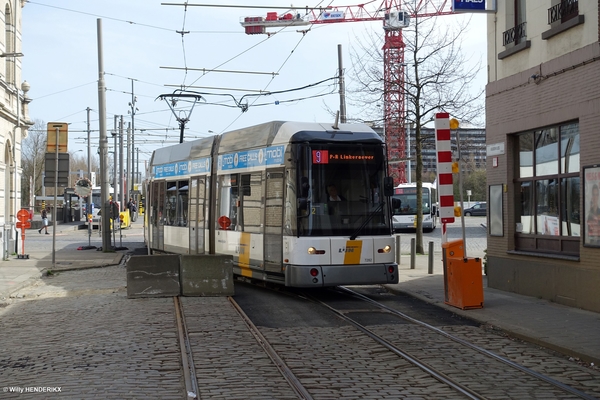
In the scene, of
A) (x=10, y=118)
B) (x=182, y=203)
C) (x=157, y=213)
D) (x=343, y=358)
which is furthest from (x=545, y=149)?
(x=10, y=118)

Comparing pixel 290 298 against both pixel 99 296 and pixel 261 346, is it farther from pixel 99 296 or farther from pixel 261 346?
pixel 261 346

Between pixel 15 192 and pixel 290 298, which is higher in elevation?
pixel 15 192

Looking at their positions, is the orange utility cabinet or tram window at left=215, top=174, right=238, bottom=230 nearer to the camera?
the orange utility cabinet

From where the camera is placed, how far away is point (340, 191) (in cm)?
1337

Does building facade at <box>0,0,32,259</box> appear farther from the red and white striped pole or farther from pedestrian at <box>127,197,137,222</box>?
pedestrian at <box>127,197,137,222</box>

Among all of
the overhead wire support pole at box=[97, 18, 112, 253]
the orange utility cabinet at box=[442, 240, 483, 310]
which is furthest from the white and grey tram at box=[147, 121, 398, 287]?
the overhead wire support pole at box=[97, 18, 112, 253]

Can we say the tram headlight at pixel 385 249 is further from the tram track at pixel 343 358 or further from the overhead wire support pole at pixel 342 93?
the overhead wire support pole at pixel 342 93

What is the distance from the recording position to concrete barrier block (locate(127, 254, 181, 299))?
13773 millimetres

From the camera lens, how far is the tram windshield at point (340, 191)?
13.2m

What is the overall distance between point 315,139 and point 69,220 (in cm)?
5454

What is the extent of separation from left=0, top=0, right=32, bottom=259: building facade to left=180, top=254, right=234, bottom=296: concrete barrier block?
11.4m

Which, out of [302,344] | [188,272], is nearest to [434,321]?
[302,344]

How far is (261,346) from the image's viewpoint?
29.7ft

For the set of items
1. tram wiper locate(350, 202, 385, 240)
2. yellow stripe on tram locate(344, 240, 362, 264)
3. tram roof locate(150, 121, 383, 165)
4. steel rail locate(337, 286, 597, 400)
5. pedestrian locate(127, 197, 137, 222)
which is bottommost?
steel rail locate(337, 286, 597, 400)
